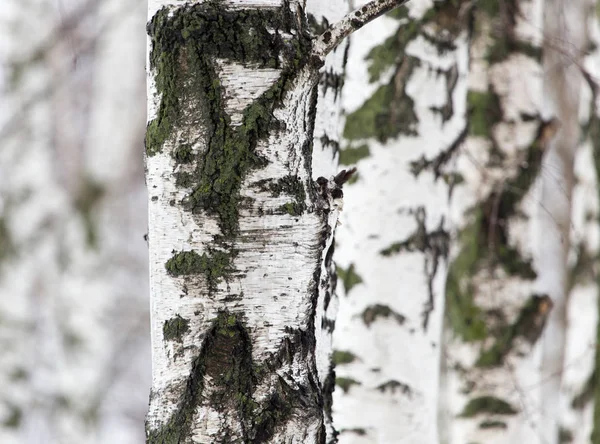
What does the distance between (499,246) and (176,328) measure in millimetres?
2294

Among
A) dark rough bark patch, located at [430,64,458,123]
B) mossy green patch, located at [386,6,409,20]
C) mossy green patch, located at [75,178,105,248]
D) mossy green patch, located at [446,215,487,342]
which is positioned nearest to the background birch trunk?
mossy green patch, located at [446,215,487,342]

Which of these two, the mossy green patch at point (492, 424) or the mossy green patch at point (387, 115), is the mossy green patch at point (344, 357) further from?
the mossy green patch at point (492, 424)

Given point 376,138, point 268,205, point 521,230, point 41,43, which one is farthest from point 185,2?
point 41,43

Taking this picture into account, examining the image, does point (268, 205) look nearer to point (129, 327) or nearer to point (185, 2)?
point (185, 2)

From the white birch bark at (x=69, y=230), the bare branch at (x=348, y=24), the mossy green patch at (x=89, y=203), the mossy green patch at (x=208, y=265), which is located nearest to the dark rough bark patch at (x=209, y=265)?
the mossy green patch at (x=208, y=265)

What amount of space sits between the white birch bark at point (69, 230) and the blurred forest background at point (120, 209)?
0.01 m

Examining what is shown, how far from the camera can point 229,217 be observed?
0.88 meters

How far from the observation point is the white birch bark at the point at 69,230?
143 inches

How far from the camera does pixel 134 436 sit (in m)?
6.38

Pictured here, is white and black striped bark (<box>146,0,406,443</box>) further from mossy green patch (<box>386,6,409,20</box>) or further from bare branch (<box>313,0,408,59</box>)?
mossy green patch (<box>386,6,409,20</box>)

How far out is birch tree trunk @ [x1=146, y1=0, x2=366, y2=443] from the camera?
88 cm

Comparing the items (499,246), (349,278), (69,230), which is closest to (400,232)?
(349,278)

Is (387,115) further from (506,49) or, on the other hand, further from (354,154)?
(506,49)

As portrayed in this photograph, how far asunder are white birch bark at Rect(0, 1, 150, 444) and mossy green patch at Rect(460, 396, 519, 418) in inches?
91.9
